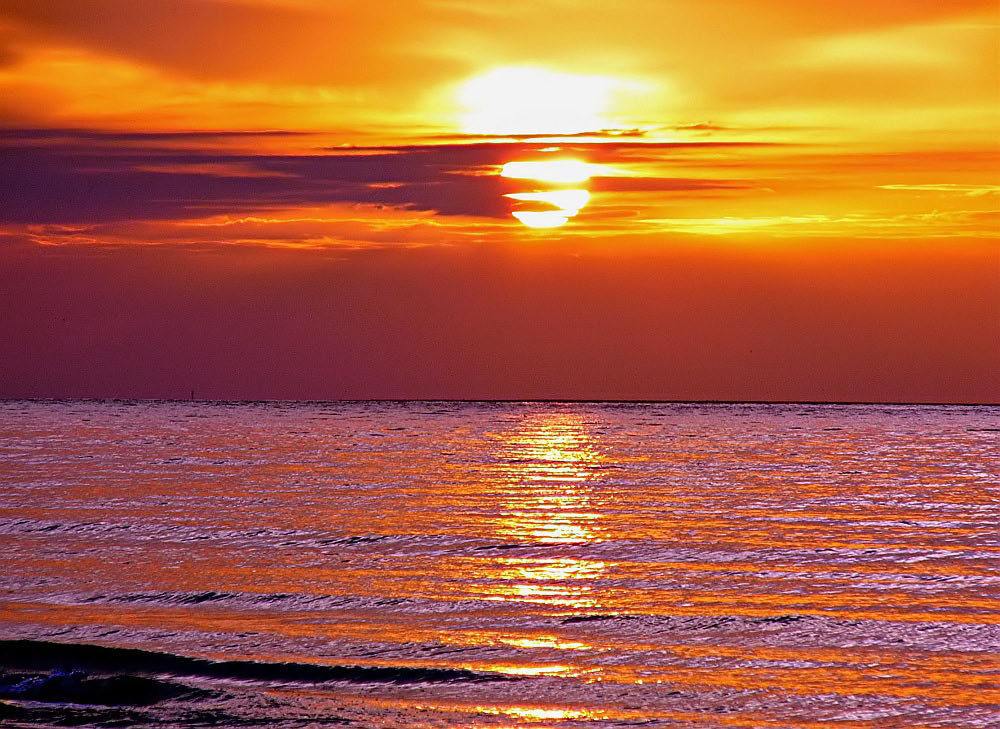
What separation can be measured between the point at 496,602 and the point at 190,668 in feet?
20.1

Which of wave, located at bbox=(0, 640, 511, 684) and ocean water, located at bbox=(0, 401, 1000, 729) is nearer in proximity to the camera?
ocean water, located at bbox=(0, 401, 1000, 729)

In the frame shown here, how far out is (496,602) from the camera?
20406mm

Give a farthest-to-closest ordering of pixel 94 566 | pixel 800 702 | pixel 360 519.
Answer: pixel 360 519 < pixel 94 566 < pixel 800 702

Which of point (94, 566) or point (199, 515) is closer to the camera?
point (94, 566)

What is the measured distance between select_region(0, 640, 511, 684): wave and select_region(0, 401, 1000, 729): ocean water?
5 centimetres

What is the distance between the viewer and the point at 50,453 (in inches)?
2231

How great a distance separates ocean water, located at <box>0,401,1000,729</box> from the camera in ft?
47.4

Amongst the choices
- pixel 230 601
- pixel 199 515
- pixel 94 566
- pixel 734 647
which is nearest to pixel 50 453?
pixel 199 515

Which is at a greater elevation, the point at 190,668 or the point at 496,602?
the point at 190,668

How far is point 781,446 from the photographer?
72.4 metres

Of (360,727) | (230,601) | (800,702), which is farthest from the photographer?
(230,601)

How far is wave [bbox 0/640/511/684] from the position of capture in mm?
15555

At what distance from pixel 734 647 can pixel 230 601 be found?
8944 mm

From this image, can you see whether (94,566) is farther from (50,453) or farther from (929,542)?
(50,453)
